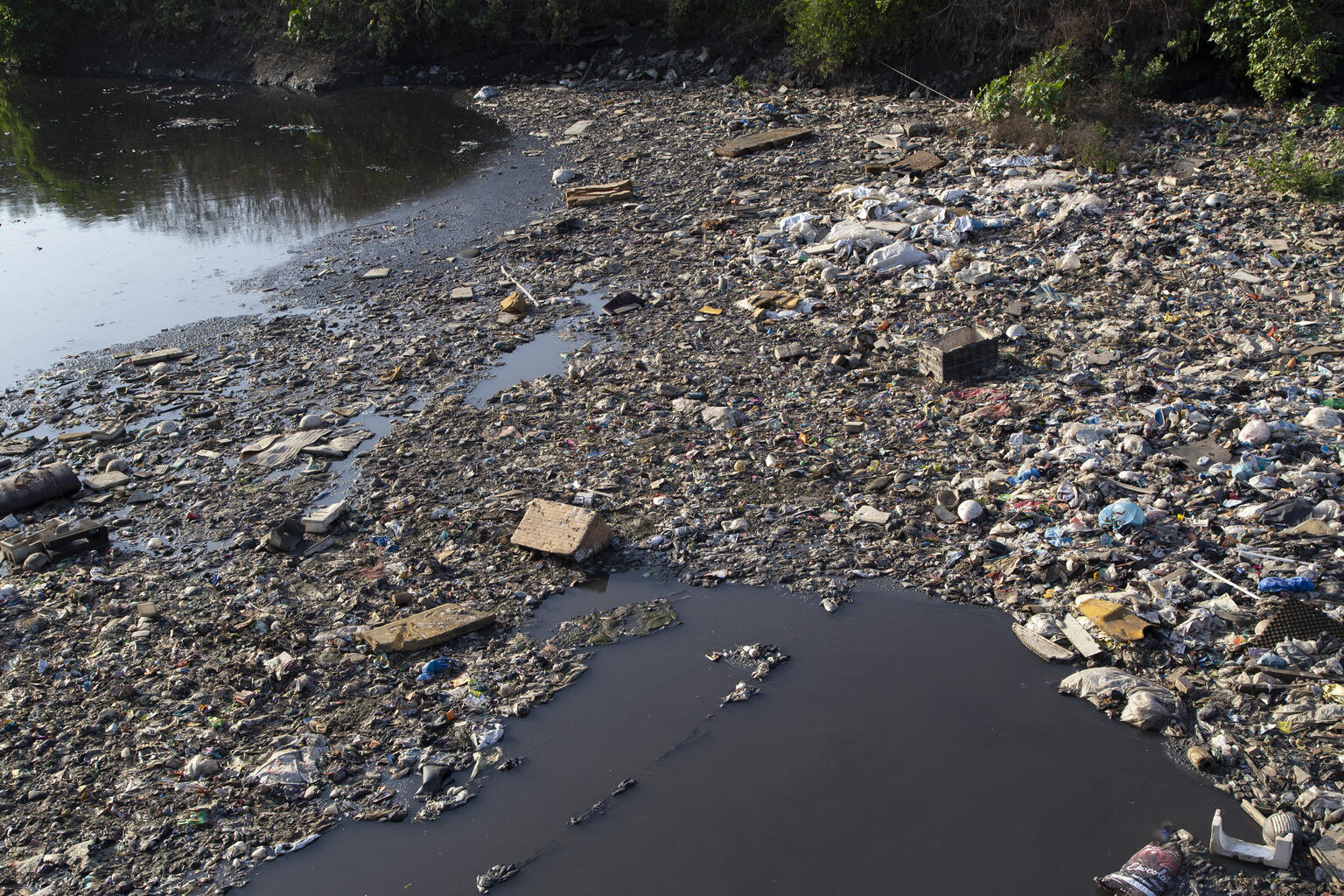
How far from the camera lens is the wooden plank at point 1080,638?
11.6 ft

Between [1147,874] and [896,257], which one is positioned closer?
[1147,874]

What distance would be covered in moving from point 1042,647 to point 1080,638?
5.6 inches

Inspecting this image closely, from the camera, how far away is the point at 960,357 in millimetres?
5277

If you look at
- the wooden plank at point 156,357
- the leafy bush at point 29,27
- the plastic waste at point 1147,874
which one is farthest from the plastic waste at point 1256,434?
the leafy bush at point 29,27

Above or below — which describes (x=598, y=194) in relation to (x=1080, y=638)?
above

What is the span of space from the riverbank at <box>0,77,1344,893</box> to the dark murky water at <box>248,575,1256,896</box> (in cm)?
18

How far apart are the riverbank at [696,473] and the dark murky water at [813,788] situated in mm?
179

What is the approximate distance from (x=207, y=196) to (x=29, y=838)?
30.5ft

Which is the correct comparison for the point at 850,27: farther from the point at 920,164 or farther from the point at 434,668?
the point at 434,668

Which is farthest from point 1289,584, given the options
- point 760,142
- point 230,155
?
point 230,155

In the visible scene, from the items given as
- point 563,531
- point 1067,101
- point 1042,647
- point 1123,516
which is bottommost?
point 1042,647

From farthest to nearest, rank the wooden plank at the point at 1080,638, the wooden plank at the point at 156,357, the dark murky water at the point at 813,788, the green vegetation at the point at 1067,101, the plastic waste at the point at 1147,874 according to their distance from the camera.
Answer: the green vegetation at the point at 1067,101 → the wooden plank at the point at 156,357 → the wooden plank at the point at 1080,638 → the dark murky water at the point at 813,788 → the plastic waste at the point at 1147,874

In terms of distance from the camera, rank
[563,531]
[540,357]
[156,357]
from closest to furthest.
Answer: [563,531] → [540,357] → [156,357]

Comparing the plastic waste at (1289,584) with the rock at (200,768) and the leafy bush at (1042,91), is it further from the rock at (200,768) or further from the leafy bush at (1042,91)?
the leafy bush at (1042,91)
